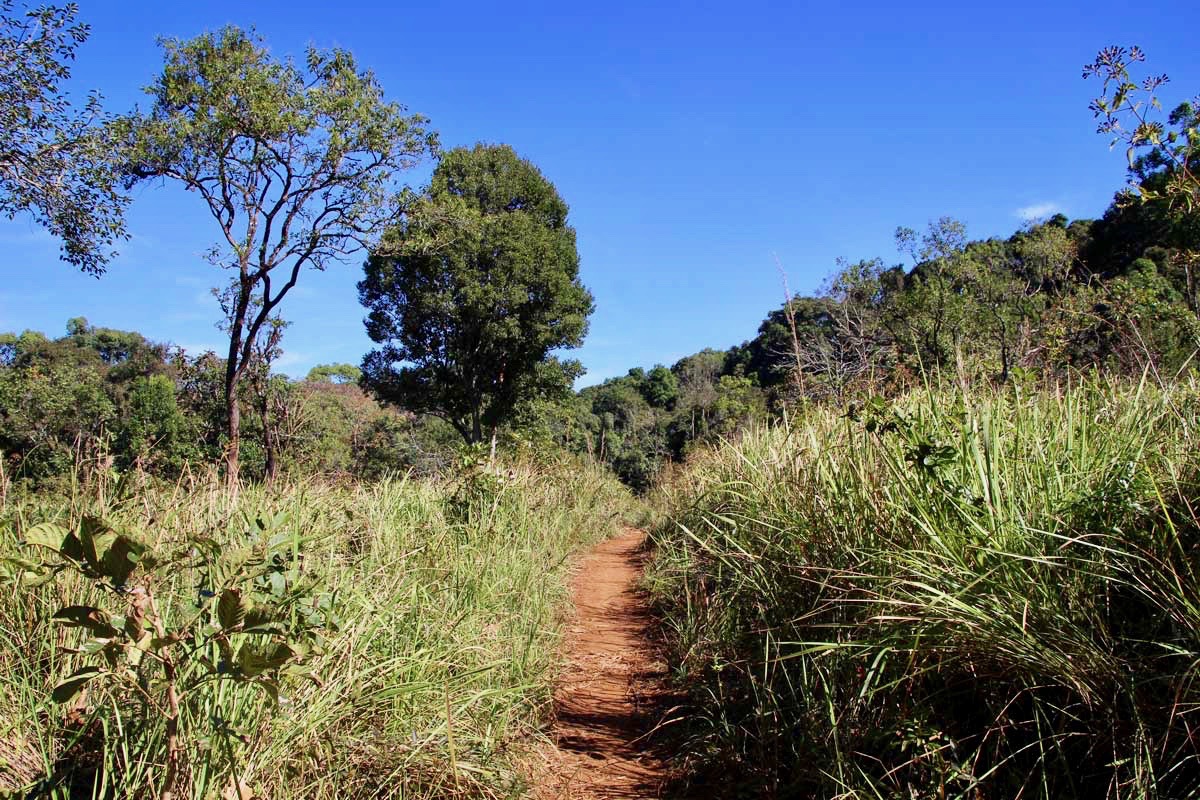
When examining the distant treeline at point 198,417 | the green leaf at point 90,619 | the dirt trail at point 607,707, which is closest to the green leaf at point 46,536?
the green leaf at point 90,619

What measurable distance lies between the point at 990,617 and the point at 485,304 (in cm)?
2010

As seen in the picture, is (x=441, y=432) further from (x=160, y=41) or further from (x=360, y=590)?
(x=360, y=590)

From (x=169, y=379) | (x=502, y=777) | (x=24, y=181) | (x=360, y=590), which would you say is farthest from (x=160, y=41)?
(x=169, y=379)

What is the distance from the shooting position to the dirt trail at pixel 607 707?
339 centimetres

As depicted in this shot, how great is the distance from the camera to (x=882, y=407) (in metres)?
3.13

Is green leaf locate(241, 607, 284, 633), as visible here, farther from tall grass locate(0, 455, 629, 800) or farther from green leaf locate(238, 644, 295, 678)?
tall grass locate(0, 455, 629, 800)

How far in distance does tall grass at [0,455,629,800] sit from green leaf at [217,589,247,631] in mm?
277

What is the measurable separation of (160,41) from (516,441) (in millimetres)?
9929

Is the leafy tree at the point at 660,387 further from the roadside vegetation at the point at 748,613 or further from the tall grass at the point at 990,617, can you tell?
the tall grass at the point at 990,617

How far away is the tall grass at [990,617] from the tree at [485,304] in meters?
18.4

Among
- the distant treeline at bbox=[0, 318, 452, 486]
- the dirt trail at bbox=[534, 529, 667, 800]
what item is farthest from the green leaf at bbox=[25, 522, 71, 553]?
the distant treeline at bbox=[0, 318, 452, 486]

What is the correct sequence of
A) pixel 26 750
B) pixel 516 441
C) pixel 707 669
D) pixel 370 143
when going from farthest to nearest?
pixel 370 143 → pixel 516 441 → pixel 707 669 → pixel 26 750

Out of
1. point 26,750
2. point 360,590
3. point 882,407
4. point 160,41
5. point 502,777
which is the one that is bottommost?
point 502,777

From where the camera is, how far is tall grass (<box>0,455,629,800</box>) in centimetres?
223
